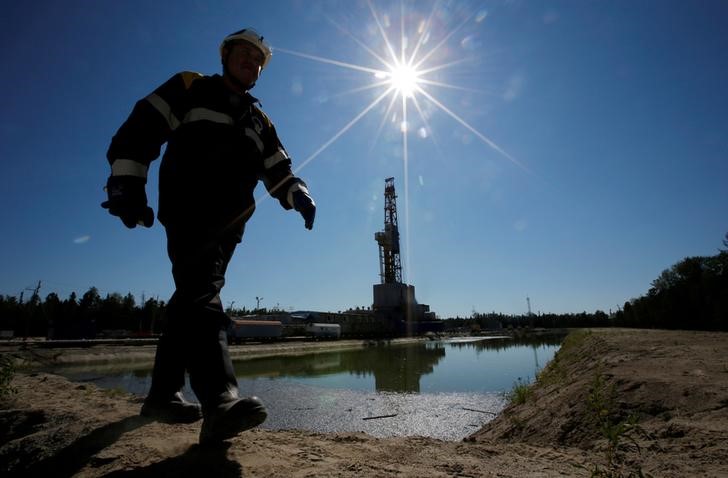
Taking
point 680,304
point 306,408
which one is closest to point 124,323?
point 306,408

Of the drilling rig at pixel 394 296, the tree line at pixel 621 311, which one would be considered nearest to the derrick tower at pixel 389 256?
the drilling rig at pixel 394 296

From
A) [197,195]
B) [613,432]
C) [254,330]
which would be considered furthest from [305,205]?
[254,330]

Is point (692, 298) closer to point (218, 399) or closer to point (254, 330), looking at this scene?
point (254, 330)

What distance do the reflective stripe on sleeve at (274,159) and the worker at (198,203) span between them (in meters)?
0.12

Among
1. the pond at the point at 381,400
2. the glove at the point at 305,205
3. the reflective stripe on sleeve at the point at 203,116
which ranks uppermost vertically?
the reflective stripe on sleeve at the point at 203,116

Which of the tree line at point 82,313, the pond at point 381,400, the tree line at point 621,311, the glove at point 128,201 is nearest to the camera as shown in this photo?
the glove at point 128,201

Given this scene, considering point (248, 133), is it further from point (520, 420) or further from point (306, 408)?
point (306, 408)

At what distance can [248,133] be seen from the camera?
2023mm

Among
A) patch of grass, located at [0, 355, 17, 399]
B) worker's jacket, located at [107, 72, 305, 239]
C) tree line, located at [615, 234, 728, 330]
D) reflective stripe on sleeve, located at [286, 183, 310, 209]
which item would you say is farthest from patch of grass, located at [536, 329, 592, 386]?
tree line, located at [615, 234, 728, 330]

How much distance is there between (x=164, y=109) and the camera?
5.95ft

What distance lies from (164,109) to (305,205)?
0.91m

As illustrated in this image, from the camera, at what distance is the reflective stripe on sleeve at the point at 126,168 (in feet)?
5.46

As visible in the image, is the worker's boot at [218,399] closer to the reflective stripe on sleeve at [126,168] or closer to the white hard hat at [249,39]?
the reflective stripe on sleeve at [126,168]

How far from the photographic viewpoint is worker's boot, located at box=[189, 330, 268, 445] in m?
1.37
